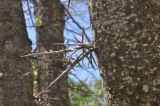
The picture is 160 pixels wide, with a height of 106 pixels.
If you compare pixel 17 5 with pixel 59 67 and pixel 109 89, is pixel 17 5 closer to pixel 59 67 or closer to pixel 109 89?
pixel 59 67

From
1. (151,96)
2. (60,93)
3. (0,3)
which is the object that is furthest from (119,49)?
(60,93)

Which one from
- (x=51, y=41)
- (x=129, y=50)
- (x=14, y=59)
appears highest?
(x=51, y=41)

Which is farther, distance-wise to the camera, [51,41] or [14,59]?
[51,41]

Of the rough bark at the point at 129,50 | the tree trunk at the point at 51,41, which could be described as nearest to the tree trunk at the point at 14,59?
the tree trunk at the point at 51,41

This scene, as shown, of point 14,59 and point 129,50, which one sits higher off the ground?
point 14,59

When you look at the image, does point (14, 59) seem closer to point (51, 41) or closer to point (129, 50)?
point (51, 41)

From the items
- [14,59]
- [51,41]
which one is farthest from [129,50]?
[51,41]

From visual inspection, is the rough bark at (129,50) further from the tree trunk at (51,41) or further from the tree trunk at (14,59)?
the tree trunk at (51,41)
